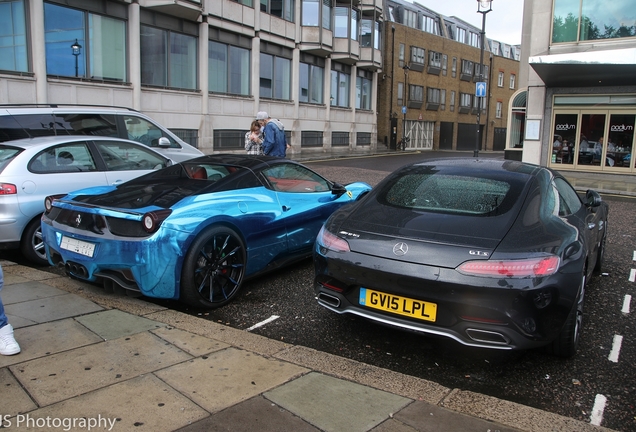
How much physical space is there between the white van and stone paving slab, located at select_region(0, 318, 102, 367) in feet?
13.7

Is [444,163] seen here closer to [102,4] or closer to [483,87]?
[483,87]

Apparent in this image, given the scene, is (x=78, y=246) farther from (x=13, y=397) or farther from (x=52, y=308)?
(x=13, y=397)

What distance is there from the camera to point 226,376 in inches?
123

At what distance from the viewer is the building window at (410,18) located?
144 feet

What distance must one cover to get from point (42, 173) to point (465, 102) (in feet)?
160

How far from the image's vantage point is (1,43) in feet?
53.6

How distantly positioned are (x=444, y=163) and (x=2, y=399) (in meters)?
3.68

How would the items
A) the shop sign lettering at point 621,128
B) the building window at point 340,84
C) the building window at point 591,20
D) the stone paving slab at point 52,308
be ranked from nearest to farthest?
the stone paving slab at point 52,308, the building window at point 591,20, the shop sign lettering at point 621,128, the building window at point 340,84

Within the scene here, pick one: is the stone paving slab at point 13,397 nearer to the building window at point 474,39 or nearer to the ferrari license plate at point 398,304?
the ferrari license plate at point 398,304

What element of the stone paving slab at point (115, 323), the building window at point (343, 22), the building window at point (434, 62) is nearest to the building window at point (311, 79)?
the building window at point (343, 22)

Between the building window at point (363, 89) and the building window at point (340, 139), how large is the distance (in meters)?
2.77

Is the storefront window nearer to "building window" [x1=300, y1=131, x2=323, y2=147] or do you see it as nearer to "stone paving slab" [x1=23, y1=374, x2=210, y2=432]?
"building window" [x1=300, y1=131, x2=323, y2=147]

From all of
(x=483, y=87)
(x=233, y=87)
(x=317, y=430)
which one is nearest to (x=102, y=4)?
(x=233, y=87)

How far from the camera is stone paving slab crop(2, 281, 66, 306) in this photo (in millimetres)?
4496
